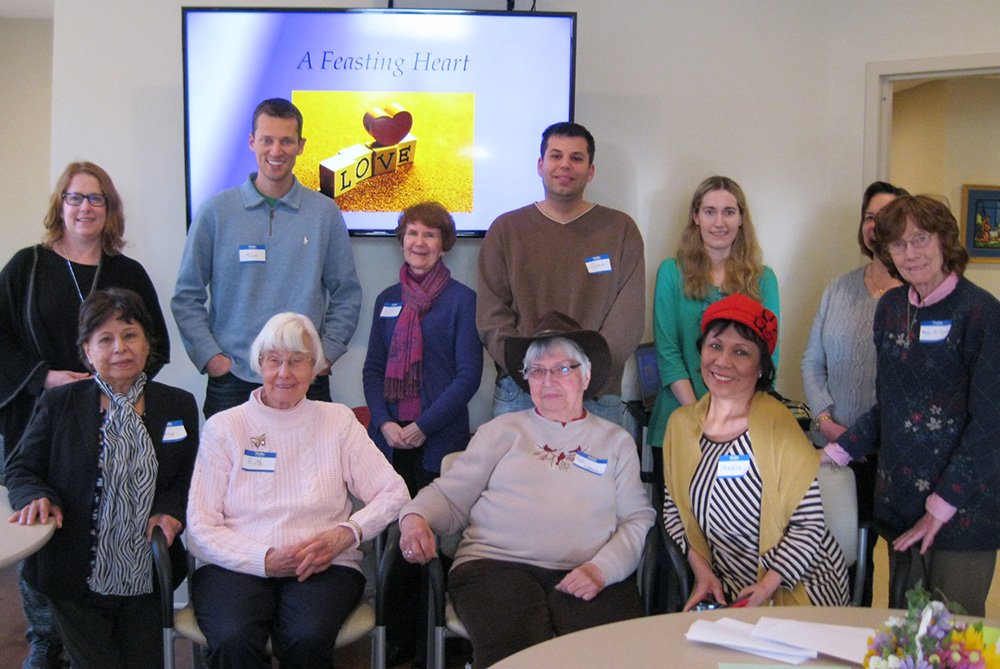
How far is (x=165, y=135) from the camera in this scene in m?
3.64

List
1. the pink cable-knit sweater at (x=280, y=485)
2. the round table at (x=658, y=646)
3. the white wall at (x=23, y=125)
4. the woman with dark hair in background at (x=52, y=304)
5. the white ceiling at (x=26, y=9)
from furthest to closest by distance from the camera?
the white wall at (x=23, y=125) → the white ceiling at (x=26, y=9) → the woman with dark hair in background at (x=52, y=304) → the pink cable-knit sweater at (x=280, y=485) → the round table at (x=658, y=646)

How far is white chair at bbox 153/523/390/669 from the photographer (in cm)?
220

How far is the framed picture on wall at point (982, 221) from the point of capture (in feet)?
19.8

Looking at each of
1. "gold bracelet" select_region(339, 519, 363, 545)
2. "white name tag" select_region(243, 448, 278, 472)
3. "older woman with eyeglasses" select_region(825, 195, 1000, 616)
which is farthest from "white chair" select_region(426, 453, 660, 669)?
"older woman with eyeglasses" select_region(825, 195, 1000, 616)

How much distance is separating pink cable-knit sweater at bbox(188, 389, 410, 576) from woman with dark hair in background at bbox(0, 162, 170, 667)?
551mm

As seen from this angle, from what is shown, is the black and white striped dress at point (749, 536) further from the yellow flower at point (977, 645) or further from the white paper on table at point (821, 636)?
the yellow flower at point (977, 645)

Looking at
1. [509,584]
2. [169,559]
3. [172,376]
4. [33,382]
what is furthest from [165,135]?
[509,584]

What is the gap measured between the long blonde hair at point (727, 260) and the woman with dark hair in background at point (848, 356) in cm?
30

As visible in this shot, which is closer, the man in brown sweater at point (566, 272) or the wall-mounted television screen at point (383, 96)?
the man in brown sweater at point (566, 272)

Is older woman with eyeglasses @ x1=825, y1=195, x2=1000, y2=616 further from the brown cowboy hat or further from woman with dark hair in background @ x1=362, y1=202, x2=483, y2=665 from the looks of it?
woman with dark hair in background @ x1=362, y1=202, x2=483, y2=665

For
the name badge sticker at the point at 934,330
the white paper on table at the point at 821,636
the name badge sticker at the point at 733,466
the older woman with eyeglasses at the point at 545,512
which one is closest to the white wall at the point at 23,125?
the older woman with eyeglasses at the point at 545,512

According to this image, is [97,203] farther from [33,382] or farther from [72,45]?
[72,45]

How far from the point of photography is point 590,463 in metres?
2.37

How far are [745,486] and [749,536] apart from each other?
14 cm
